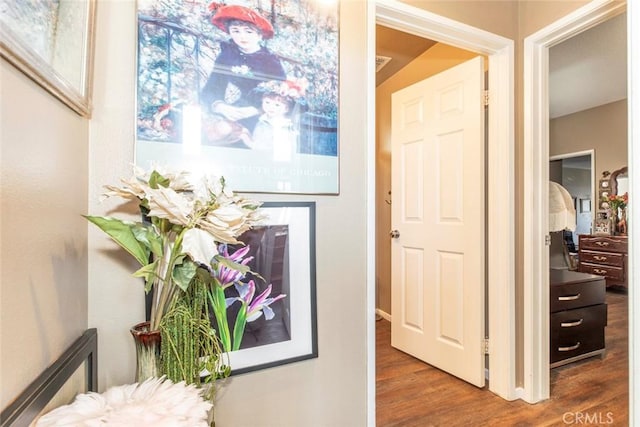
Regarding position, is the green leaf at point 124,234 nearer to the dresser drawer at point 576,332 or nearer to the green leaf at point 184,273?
the green leaf at point 184,273

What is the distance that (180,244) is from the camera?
78cm

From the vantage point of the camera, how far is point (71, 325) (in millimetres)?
876

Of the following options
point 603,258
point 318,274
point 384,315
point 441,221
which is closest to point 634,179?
point 441,221

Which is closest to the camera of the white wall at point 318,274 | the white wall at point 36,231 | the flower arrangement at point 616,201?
the white wall at point 36,231

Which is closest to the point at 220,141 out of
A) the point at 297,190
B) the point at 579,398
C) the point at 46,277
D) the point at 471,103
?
the point at 297,190

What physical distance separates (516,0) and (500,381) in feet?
7.61

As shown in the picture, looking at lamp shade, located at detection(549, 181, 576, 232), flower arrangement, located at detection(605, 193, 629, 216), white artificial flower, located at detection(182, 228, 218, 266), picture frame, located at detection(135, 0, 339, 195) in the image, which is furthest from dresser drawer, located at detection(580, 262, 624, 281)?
white artificial flower, located at detection(182, 228, 218, 266)

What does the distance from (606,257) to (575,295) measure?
3.13m

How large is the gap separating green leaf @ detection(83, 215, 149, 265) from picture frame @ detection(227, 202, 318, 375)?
1.37 feet

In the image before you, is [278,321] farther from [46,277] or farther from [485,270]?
[485,270]

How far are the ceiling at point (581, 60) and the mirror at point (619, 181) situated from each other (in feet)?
3.26

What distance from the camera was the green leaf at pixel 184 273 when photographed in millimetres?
791

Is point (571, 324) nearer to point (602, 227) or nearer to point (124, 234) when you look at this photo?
point (124, 234)

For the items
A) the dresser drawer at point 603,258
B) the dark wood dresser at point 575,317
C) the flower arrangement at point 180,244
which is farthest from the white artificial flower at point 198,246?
the dresser drawer at point 603,258
